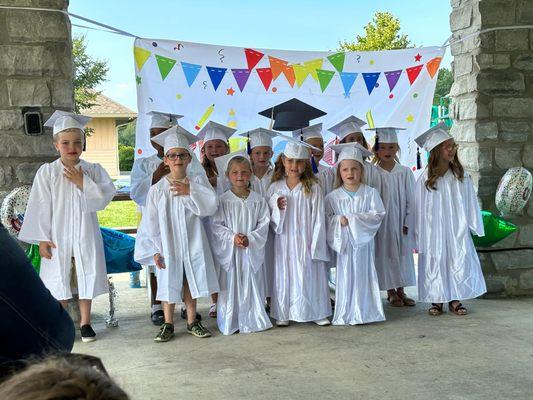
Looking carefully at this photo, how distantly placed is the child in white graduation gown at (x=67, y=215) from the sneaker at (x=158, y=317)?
689 millimetres

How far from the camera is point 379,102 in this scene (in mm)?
6555

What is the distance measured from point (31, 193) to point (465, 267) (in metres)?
3.73

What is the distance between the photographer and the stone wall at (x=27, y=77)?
15.6ft

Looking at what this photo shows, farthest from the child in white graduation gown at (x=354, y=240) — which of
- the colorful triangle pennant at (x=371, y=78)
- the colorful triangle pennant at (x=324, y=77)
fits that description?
the colorful triangle pennant at (x=371, y=78)

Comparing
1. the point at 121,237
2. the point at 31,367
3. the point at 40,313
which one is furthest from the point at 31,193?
the point at 31,367

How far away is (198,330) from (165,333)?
269 millimetres

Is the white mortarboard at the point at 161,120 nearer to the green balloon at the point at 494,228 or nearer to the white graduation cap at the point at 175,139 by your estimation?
the white graduation cap at the point at 175,139

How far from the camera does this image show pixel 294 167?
16.4ft

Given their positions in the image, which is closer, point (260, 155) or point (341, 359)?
point (341, 359)

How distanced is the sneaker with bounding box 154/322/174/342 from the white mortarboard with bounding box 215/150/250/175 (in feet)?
4.51

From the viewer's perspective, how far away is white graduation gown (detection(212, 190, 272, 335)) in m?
4.85

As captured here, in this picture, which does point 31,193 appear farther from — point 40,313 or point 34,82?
point 40,313

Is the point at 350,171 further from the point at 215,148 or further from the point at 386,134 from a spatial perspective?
the point at 215,148

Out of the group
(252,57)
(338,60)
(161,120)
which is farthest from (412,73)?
(161,120)
